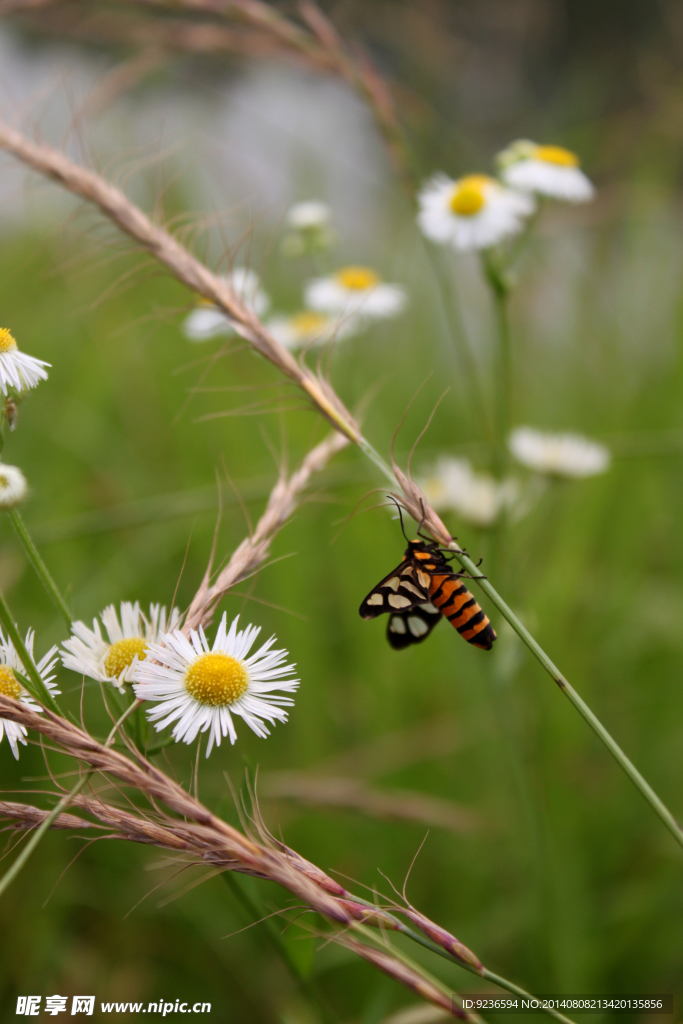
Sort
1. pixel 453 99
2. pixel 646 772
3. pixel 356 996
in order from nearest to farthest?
pixel 356 996 < pixel 646 772 < pixel 453 99

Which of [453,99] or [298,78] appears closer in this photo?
[453,99]

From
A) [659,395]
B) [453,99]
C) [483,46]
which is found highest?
[483,46]

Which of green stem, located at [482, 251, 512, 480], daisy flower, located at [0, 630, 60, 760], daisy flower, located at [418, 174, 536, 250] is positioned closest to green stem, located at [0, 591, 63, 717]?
daisy flower, located at [0, 630, 60, 760]

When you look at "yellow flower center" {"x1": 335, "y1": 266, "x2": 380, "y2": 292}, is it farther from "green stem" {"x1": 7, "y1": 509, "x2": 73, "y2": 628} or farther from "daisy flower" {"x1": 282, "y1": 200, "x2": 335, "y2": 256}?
"green stem" {"x1": 7, "y1": 509, "x2": 73, "y2": 628}

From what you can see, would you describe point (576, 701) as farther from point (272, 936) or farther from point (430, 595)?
point (272, 936)

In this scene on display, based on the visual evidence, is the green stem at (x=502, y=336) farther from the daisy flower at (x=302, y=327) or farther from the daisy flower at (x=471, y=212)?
the daisy flower at (x=302, y=327)

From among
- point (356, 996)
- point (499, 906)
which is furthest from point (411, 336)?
point (356, 996)

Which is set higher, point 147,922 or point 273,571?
point 273,571

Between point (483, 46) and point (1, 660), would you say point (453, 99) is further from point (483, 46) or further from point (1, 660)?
point (1, 660)
